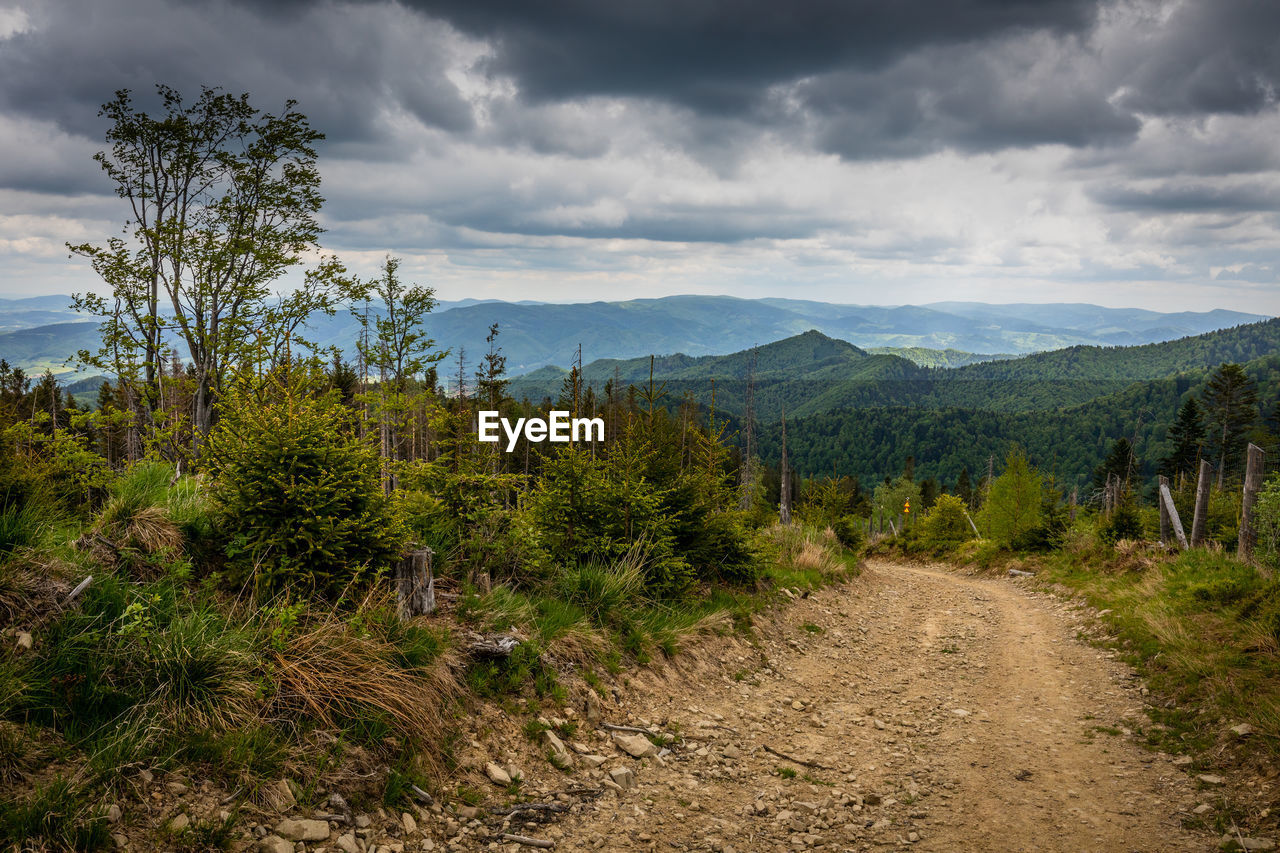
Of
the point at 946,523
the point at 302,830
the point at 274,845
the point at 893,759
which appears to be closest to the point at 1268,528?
the point at 893,759

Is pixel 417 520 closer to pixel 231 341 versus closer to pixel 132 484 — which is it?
pixel 132 484

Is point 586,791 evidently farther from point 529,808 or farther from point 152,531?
point 152,531

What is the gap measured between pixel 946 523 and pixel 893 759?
3637 cm

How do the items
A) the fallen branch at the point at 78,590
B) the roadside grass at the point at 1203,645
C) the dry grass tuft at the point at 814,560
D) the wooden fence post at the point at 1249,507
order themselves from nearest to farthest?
the fallen branch at the point at 78,590, the roadside grass at the point at 1203,645, the wooden fence post at the point at 1249,507, the dry grass tuft at the point at 814,560

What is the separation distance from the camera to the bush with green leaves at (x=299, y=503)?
5.50m

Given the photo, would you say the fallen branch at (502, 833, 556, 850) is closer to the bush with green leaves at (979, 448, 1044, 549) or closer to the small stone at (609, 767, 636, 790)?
the small stone at (609, 767, 636, 790)

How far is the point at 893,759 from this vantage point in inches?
255

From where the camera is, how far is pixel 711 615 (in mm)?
9078

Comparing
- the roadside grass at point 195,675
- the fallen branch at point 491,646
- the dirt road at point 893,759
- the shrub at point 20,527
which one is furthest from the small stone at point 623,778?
the shrub at point 20,527

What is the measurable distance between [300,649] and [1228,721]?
8722mm

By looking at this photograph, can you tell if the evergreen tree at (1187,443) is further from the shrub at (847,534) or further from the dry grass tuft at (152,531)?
the dry grass tuft at (152,531)

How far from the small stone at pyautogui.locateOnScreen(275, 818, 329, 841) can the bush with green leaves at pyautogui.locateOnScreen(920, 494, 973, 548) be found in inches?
1489

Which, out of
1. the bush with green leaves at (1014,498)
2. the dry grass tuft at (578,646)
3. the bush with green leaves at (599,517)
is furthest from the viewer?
the bush with green leaves at (1014,498)

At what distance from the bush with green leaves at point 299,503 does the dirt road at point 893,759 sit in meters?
2.93
